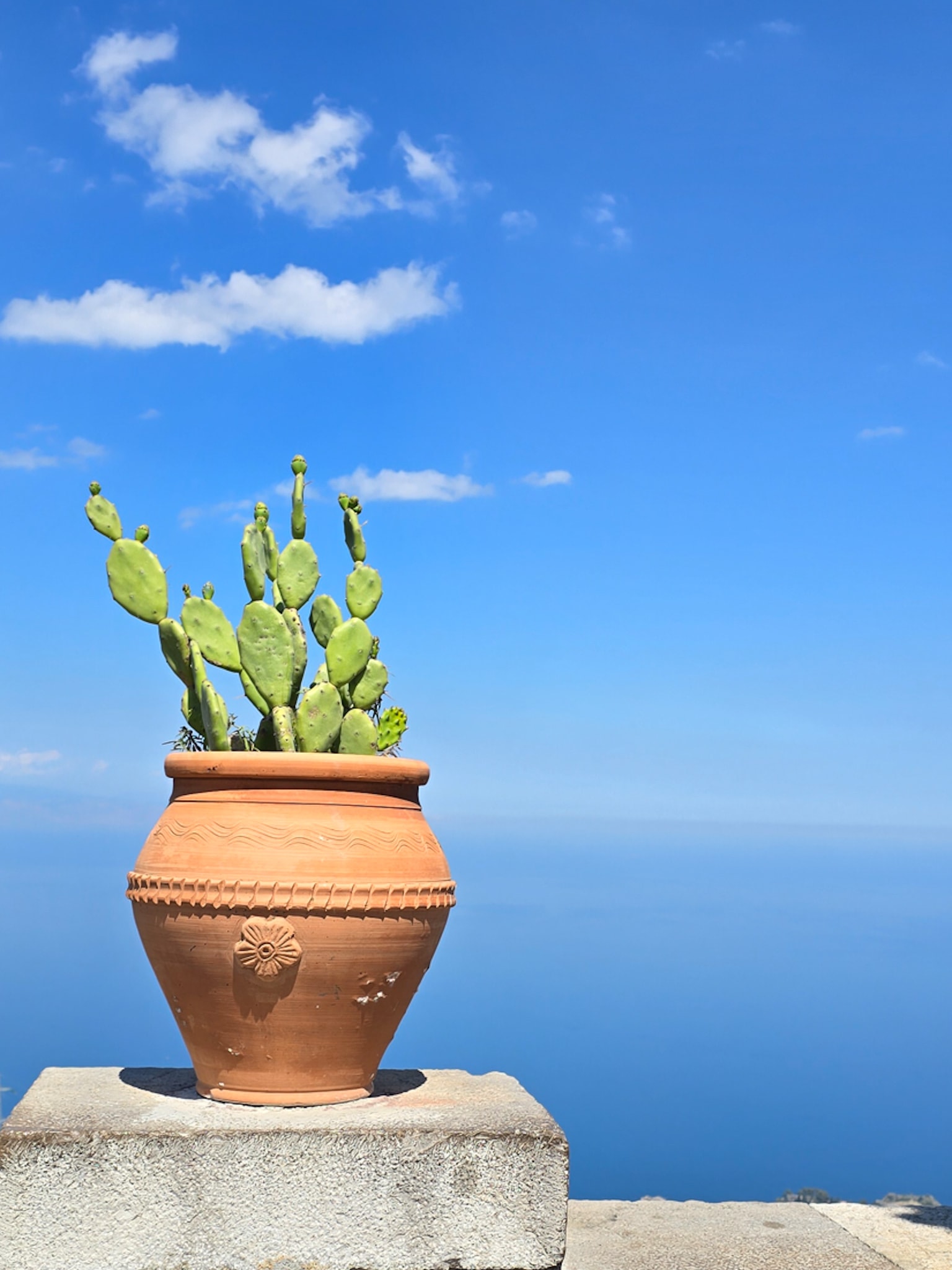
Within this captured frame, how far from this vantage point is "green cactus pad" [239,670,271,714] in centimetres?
391

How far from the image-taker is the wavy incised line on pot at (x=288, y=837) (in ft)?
11.4

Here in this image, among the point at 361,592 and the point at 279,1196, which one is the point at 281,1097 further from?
the point at 361,592

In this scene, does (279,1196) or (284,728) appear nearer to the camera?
(279,1196)

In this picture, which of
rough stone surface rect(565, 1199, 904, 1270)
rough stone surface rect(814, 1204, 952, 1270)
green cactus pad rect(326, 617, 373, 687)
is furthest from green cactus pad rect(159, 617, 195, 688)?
rough stone surface rect(814, 1204, 952, 1270)

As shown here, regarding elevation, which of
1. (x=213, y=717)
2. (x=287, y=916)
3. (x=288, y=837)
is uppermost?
(x=213, y=717)

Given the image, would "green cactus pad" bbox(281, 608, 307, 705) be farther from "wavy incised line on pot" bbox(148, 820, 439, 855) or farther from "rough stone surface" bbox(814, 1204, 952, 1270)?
"rough stone surface" bbox(814, 1204, 952, 1270)

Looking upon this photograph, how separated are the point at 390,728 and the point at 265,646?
56 cm

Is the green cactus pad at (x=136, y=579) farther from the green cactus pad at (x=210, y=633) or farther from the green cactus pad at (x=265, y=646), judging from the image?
the green cactus pad at (x=265, y=646)

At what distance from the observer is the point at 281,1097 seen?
3.55m

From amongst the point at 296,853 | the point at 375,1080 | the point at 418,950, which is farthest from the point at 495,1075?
the point at 296,853

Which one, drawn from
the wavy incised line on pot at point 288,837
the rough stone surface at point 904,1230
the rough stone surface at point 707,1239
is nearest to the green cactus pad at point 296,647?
the wavy incised line on pot at point 288,837

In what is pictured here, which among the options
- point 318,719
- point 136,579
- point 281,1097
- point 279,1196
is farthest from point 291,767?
point 279,1196

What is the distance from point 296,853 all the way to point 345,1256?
3.40 feet

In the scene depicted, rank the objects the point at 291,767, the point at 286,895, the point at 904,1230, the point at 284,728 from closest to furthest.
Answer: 1. the point at 286,895
2. the point at 291,767
3. the point at 284,728
4. the point at 904,1230
